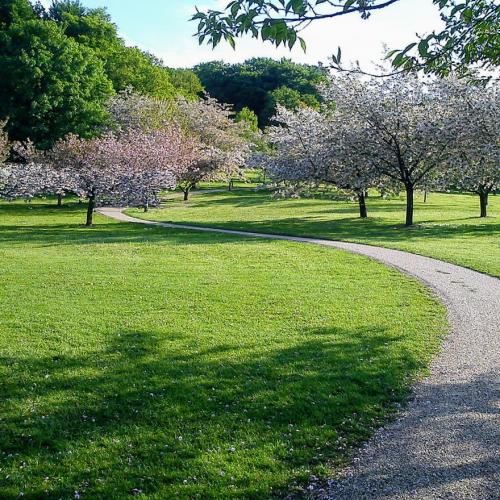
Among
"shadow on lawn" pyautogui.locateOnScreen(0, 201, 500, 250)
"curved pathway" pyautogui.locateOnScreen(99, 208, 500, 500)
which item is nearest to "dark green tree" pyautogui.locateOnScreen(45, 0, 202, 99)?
"shadow on lawn" pyautogui.locateOnScreen(0, 201, 500, 250)

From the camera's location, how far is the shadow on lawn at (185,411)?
15.8 ft

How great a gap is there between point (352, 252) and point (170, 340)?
442 inches

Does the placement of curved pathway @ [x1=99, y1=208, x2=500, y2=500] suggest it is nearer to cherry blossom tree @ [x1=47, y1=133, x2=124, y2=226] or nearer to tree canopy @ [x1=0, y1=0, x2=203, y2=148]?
cherry blossom tree @ [x1=47, y1=133, x2=124, y2=226]

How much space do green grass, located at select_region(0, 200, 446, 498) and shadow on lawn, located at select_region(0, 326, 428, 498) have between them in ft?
0.06

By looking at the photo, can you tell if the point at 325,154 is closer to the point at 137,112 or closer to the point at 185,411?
the point at 185,411

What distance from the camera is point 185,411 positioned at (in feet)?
19.7

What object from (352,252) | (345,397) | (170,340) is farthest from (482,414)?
(352,252)

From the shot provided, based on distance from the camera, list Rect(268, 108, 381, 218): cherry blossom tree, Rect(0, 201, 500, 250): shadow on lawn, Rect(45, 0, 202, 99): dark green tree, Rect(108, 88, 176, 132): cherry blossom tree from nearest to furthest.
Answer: Rect(0, 201, 500, 250): shadow on lawn → Rect(268, 108, 381, 218): cherry blossom tree → Rect(108, 88, 176, 132): cherry blossom tree → Rect(45, 0, 202, 99): dark green tree

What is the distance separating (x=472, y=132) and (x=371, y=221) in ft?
22.2

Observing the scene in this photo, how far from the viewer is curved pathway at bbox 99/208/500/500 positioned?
4516 millimetres

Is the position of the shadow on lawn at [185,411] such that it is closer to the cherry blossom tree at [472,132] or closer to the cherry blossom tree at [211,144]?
the cherry blossom tree at [472,132]

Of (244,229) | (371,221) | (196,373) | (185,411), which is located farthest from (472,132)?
(185,411)

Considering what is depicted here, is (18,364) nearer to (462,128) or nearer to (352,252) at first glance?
(352,252)

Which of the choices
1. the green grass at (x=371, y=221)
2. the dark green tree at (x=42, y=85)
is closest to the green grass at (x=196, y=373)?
the green grass at (x=371, y=221)
